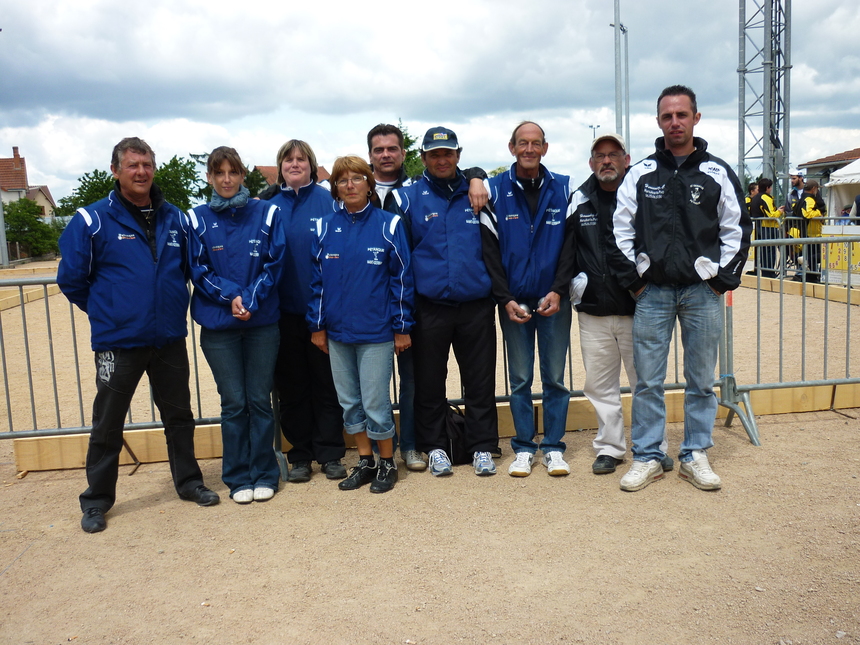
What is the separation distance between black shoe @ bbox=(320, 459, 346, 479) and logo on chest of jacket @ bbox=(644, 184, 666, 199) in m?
2.76

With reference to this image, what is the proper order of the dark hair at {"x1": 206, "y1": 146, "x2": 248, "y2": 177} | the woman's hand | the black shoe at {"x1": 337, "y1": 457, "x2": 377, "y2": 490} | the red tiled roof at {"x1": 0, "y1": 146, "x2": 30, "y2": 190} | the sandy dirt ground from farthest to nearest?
the red tiled roof at {"x1": 0, "y1": 146, "x2": 30, "y2": 190} < the black shoe at {"x1": 337, "y1": 457, "x2": 377, "y2": 490} < the dark hair at {"x1": 206, "y1": 146, "x2": 248, "y2": 177} < the woman's hand < the sandy dirt ground

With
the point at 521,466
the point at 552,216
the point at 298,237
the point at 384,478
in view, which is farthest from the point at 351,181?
the point at 521,466

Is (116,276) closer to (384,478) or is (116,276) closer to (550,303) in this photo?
(384,478)

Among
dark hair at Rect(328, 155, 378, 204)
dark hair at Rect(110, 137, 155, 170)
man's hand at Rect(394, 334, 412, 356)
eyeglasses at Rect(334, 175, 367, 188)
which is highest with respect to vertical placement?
dark hair at Rect(110, 137, 155, 170)

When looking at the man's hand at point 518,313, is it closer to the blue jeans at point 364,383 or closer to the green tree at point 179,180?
the blue jeans at point 364,383

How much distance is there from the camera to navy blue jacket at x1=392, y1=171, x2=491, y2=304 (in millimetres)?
4676

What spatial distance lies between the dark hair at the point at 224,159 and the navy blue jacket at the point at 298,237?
0.36 metres

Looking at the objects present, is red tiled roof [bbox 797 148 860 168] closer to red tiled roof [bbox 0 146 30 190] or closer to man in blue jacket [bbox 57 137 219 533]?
man in blue jacket [bbox 57 137 219 533]

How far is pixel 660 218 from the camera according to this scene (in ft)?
14.5

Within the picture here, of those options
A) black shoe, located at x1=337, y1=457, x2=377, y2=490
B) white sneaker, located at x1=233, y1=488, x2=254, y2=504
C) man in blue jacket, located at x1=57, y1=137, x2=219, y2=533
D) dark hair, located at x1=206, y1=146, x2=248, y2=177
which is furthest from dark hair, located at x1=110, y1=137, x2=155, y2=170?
black shoe, located at x1=337, y1=457, x2=377, y2=490

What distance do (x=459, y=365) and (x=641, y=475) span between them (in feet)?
4.56

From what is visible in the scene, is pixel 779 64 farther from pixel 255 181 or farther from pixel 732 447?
pixel 255 181

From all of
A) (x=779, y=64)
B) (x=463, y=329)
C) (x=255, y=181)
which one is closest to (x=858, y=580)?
(x=463, y=329)

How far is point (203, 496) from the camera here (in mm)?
4633
